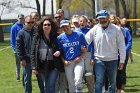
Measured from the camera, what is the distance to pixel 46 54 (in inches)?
325

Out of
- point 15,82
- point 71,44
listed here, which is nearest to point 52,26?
point 71,44

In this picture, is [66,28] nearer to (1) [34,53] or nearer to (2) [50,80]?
(1) [34,53]

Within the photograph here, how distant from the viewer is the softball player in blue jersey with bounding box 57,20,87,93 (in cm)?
852

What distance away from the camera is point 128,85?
39.9 ft

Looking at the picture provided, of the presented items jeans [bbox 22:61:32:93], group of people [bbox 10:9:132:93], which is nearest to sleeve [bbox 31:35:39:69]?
group of people [bbox 10:9:132:93]

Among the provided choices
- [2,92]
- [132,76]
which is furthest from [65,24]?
[132,76]

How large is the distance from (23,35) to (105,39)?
1916 mm

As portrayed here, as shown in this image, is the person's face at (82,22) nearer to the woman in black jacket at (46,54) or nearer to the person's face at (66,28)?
the person's face at (66,28)

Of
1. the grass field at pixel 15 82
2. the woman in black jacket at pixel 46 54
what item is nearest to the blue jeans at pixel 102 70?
the woman in black jacket at pixel 46 54

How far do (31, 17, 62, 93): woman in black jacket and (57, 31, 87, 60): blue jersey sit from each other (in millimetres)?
211

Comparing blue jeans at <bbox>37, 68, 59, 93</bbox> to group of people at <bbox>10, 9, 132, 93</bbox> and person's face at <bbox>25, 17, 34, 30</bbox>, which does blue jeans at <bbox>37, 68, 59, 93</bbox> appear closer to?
group of people at <bbox>10, 9, 132, 93</bbox>

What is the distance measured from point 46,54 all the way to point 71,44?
1.95ft

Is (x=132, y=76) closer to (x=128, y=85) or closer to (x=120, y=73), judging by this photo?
(x=128, y=85)

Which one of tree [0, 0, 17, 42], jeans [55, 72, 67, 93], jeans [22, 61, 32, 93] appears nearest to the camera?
jeans [55, 72, 67, 93]
